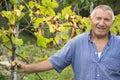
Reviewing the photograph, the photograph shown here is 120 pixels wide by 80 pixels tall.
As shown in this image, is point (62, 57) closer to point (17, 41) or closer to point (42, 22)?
point (42, 22)

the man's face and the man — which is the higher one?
the man's face

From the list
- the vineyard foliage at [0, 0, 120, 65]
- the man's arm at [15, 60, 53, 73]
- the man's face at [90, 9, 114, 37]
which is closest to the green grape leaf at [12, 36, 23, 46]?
the vineyard foliage at [0, 0, 120, 65]

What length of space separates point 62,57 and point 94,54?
32 centimetres

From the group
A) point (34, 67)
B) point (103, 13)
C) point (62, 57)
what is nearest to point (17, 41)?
point (34, 67)

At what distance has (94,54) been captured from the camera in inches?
142

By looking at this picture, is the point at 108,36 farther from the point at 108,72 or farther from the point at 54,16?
the point at 54,16

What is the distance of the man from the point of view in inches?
141

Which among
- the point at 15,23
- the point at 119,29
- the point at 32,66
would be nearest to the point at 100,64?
the point at 119,29

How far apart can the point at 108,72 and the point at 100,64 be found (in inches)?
4.1

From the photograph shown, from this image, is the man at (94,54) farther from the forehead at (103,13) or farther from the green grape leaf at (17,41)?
the green grape leaf at (17,41)

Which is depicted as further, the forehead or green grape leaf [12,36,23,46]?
the forehead

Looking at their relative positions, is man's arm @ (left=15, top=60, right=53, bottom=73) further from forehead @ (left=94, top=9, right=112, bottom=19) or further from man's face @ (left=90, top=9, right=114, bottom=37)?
forehead @ (left=94, top=9, right=112, bottom=19)

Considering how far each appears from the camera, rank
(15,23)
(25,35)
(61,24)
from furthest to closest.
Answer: (25,35) → (61,24) → (15,23)

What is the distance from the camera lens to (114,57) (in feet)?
11.8
